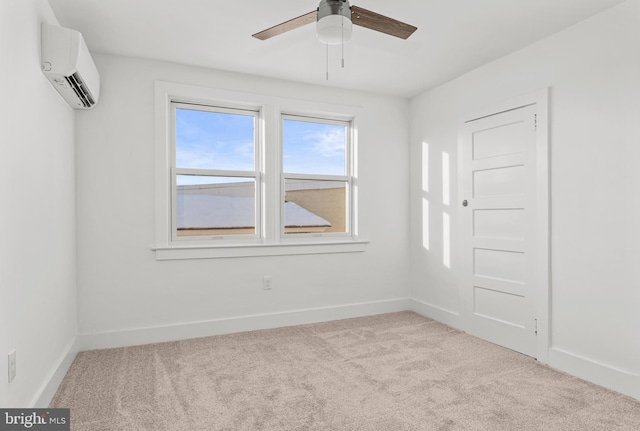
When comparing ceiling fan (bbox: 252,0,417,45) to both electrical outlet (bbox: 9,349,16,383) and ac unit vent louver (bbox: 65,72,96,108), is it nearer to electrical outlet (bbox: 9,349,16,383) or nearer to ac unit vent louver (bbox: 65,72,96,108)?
ac unit vent louver (bbox: 65,72,96,108)

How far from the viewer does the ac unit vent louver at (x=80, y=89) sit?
234cm

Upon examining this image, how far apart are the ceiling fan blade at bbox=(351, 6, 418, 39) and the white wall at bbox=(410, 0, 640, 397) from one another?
1380 millimetres

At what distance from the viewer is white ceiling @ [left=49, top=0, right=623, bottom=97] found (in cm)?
238

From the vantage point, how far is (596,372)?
2.45 meters

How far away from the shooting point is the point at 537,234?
285cm

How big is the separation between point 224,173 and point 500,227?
2.57m

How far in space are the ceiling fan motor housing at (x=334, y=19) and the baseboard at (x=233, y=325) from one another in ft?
8.68

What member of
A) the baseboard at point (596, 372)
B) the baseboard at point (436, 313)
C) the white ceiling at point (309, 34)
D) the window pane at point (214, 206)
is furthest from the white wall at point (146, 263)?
the baseboard at point (596, 372)

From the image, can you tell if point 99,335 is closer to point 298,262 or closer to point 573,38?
point 298,262

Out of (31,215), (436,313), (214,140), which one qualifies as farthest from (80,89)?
(436,313)

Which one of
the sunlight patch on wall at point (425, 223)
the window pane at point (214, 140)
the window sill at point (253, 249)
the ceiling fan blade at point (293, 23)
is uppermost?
the ceiling fan blade at point (293, 23)

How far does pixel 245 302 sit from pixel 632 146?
3194 millimetres

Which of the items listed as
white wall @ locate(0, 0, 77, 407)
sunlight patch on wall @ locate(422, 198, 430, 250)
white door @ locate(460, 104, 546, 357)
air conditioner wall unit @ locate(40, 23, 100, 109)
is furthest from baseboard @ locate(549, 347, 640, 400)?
air conditioner wall unit @ locate(40, 23, 100, 109)

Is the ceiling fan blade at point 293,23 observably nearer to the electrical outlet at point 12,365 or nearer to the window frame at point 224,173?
the window frame at point 224,173
